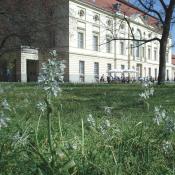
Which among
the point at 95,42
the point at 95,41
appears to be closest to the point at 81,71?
the point at 95,42

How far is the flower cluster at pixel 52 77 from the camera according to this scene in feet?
7.04

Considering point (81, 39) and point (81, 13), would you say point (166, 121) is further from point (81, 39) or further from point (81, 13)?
point (81, 39)

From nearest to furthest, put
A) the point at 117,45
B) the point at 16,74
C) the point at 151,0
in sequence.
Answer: the point at 151,0 < the point at 16,74 < the point at 117,45

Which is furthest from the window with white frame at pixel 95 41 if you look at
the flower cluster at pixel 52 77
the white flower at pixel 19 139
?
the flower cluster at pixel 52 77

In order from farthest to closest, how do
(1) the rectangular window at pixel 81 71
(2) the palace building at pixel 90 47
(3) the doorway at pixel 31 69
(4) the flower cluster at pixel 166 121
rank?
(1) the rectangular window at pixel 81 71 < (3) the doorway at pixel 31 69 < (2) the palace building at pixel 90 47 < (4) the flower cluster at pixel 166 121

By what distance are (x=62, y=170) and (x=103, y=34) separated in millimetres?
68443

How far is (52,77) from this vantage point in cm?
216

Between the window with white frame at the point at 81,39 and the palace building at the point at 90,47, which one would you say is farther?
the window with white frame at the point at 81,39

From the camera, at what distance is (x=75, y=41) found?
63.3 metres

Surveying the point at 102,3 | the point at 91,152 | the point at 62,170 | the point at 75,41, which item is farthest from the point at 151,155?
the point at 102,3

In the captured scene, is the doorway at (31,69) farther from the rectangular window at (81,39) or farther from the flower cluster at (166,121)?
the flower cluster at (166,121)

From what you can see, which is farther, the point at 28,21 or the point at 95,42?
the point at 95,42

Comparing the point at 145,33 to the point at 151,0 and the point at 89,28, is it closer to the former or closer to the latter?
the point at 89,28

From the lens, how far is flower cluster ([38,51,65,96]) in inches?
84.5
